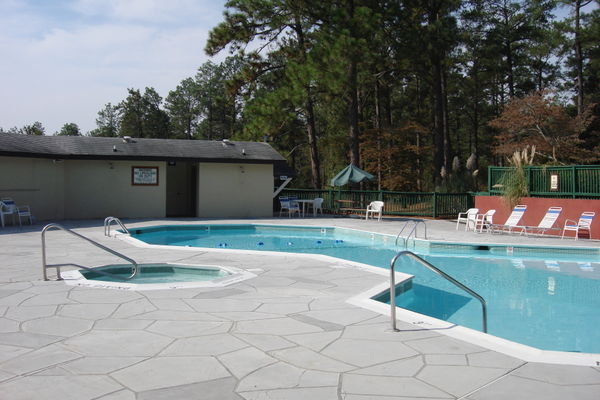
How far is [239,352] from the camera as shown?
161 inches

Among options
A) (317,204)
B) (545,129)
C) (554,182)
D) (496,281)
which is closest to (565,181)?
(554,182)

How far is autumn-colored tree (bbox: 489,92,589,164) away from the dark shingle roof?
1092 centimetres

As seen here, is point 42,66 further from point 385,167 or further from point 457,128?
point 457,128

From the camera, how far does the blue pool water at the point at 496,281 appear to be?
6.43m

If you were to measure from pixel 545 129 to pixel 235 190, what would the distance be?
45.8ft

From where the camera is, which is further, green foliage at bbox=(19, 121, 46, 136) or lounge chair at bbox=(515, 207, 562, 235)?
green foliage at bbox=(19, 121, 46, 136)

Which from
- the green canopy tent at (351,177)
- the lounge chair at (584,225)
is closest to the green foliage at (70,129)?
the green canopy tent at (351,177)

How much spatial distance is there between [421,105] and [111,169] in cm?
2311

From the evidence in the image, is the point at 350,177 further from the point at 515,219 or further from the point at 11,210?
the point at 11,210

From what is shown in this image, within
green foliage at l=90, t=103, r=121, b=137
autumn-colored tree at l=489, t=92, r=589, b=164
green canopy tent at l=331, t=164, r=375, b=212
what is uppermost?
green foliage at l=90, t=103, r=121, b=137

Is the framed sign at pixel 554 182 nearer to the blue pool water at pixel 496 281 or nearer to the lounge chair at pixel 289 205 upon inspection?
the blue pool water at pixel 496 281

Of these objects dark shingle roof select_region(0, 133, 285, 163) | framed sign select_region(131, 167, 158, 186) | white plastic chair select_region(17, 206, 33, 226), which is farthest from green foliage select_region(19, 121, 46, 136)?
white plastic chair select_region(17, 206, 33, 226)

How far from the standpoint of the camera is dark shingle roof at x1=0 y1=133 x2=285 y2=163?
16156 millimetres

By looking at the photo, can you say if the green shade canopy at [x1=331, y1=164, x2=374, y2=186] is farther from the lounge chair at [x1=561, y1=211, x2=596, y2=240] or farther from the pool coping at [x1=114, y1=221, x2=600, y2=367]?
the pool coping at [x1=114, y1=221, x2=600, y2=367]
